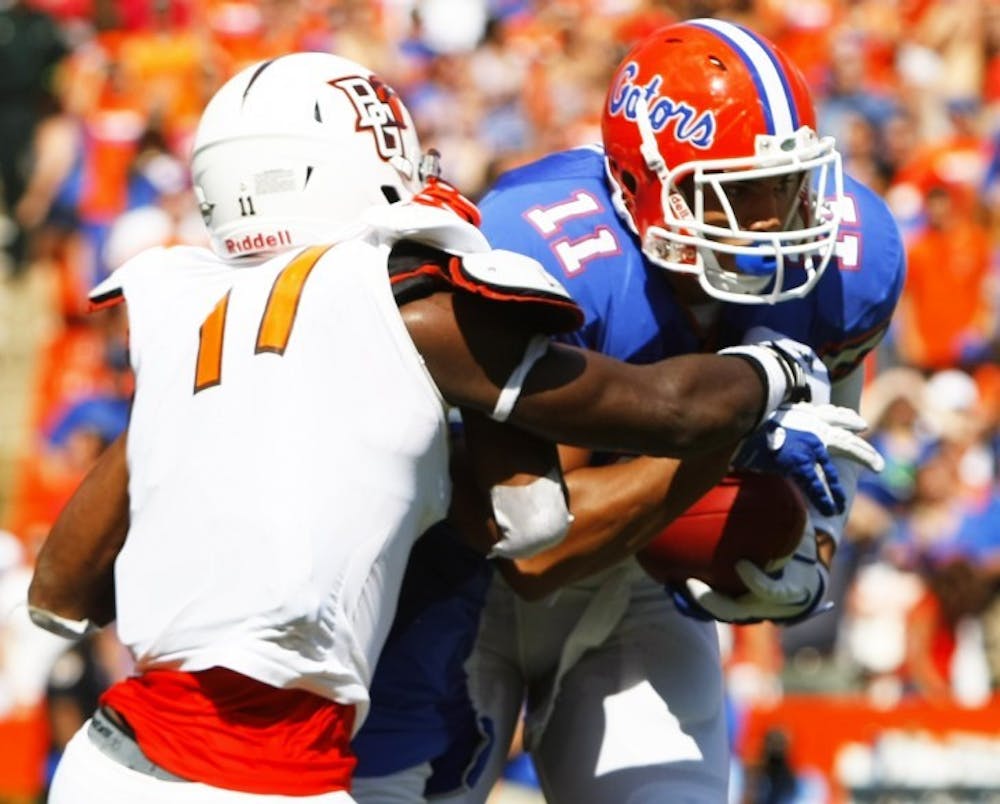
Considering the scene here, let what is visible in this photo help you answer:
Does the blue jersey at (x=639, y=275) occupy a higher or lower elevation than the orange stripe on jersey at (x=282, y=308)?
lower

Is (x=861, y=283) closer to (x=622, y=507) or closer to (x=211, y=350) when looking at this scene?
(x=622, y=507)

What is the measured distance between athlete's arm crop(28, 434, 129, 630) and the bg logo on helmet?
0.64m

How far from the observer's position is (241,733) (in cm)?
309

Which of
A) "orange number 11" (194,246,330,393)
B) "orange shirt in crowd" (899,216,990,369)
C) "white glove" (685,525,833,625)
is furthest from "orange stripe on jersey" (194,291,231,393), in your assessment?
"orange shirt in crowd" (899,216,990,369)

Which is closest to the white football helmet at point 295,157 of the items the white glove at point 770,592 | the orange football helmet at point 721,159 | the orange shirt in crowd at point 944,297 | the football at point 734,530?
the orange football helmet at point 721,159

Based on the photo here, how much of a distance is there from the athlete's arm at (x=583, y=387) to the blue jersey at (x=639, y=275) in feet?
1.45

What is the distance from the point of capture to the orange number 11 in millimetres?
3170

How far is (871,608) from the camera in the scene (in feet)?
27.0

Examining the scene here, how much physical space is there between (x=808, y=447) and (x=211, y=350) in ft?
3.32

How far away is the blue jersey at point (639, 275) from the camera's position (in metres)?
3.84

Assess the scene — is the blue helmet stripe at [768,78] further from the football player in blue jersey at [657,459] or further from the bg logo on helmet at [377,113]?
the bg logo on helmet at [377,113]

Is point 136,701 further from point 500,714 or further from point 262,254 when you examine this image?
point 500,714

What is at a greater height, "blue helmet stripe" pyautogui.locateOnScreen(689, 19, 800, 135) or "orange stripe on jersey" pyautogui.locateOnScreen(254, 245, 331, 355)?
"orange stripe on jersey" pyautogui.locateOnScreen(254, 245, 331, 355)

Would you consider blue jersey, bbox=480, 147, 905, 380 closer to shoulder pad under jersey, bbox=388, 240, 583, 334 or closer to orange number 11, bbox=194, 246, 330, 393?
shoulder pad under jersey, bbox=388, 240, 583, 334
